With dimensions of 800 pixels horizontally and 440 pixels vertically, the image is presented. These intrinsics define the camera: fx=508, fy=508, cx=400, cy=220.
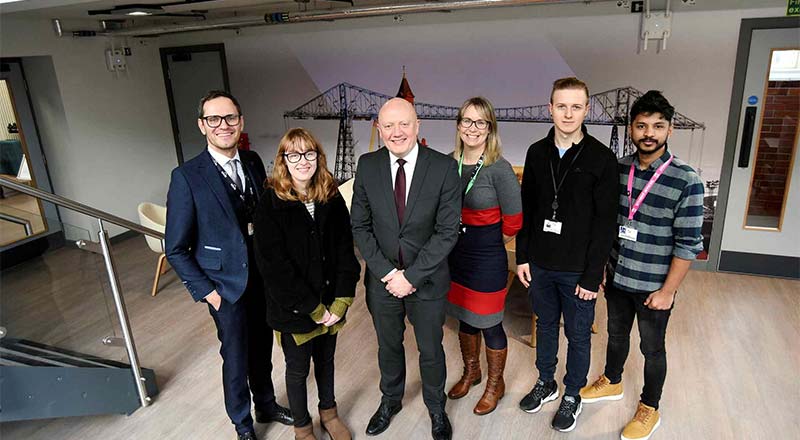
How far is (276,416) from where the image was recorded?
293 centimetres

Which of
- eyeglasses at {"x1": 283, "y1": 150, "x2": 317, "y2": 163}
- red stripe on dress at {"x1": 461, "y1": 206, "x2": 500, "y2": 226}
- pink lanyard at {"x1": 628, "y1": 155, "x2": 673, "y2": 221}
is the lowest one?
red stripe on dress at {"x1": 461, "y1": 206, "x2": 500, "y2": 226}

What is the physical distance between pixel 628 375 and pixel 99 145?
6062 millimetres

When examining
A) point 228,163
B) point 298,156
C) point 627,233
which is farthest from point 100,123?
point 627,233

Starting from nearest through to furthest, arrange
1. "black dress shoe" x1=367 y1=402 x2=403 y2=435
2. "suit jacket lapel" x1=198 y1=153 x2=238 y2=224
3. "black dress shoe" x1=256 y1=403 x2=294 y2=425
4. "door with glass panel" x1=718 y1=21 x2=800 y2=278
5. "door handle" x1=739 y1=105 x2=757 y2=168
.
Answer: "suit jacket lapel" x1=198 y1=153 x2=238 y2=224
"black dress shoe" x1=367 y1=402 x2=403 y2=435
"black dress shoe" x1=256 y1=403 x2=294 y2=425
"door with glass panel" x1=718 y1=21 x2=800 y2=278
"door handle" x1=739 y1=105 x2=757 y2=168

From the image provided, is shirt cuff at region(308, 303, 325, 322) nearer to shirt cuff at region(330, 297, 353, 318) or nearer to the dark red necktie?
shirt cuff at region(330, 297, 353, 318)

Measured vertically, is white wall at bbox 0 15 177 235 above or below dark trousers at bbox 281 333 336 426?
above

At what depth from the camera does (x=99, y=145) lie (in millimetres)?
6051

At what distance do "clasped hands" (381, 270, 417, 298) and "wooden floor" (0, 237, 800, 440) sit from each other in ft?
3.08

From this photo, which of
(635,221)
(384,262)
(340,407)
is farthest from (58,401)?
(635,221)

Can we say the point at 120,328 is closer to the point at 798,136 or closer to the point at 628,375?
the point at 628,375

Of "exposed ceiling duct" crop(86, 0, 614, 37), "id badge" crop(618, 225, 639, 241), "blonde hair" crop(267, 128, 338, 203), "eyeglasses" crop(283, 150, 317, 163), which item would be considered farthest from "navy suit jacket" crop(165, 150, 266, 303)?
"exposed ceiling duct" crop(86, 0, 614, 37)

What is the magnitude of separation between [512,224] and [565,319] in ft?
1.97

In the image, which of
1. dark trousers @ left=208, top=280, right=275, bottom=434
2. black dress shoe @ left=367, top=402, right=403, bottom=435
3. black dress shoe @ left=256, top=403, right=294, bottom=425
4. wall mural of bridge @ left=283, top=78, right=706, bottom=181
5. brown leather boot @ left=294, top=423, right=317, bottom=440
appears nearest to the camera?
dark trousers @ left=208, top=280, right=275, bottom=434

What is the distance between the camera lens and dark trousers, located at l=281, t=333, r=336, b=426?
250 centimetres
